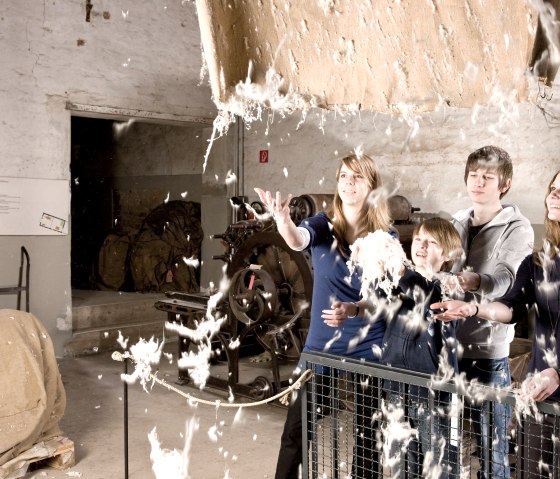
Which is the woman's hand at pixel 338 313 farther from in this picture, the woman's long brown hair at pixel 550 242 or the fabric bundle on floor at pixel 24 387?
the fabric bundle on floor at pixel 24 387

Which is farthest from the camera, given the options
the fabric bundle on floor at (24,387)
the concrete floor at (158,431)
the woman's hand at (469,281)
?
the concrete floor at (158,431)

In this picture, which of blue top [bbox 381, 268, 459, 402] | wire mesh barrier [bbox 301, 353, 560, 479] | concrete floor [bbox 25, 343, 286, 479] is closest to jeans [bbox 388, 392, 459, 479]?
wire mesh barrier [bbox 301, 353, 560, 479]

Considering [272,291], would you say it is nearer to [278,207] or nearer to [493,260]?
→ [278,207]

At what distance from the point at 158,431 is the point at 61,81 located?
3.78 metres

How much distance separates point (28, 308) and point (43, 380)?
261 centimetres

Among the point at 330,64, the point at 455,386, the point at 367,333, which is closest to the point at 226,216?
the point at 367,333

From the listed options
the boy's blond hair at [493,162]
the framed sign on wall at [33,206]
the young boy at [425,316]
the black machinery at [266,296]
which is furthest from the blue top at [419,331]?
the framed sign on wall at [33,206]

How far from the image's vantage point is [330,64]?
72 centimetres

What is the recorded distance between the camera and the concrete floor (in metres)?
3.48

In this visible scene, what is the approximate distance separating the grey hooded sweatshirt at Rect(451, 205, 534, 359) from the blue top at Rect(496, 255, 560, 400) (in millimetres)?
150

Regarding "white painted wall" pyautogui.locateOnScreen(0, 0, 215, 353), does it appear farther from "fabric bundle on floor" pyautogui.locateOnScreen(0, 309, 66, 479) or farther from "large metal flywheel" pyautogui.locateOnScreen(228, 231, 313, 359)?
"fabric bundle on floor" pyautogui.locateOnScreen(0, 309, 66, 479)

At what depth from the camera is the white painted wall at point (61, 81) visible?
19.7 feet

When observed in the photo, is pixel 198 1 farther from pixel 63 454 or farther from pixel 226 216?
pixel 226 216

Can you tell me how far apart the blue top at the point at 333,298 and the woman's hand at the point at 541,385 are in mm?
768
